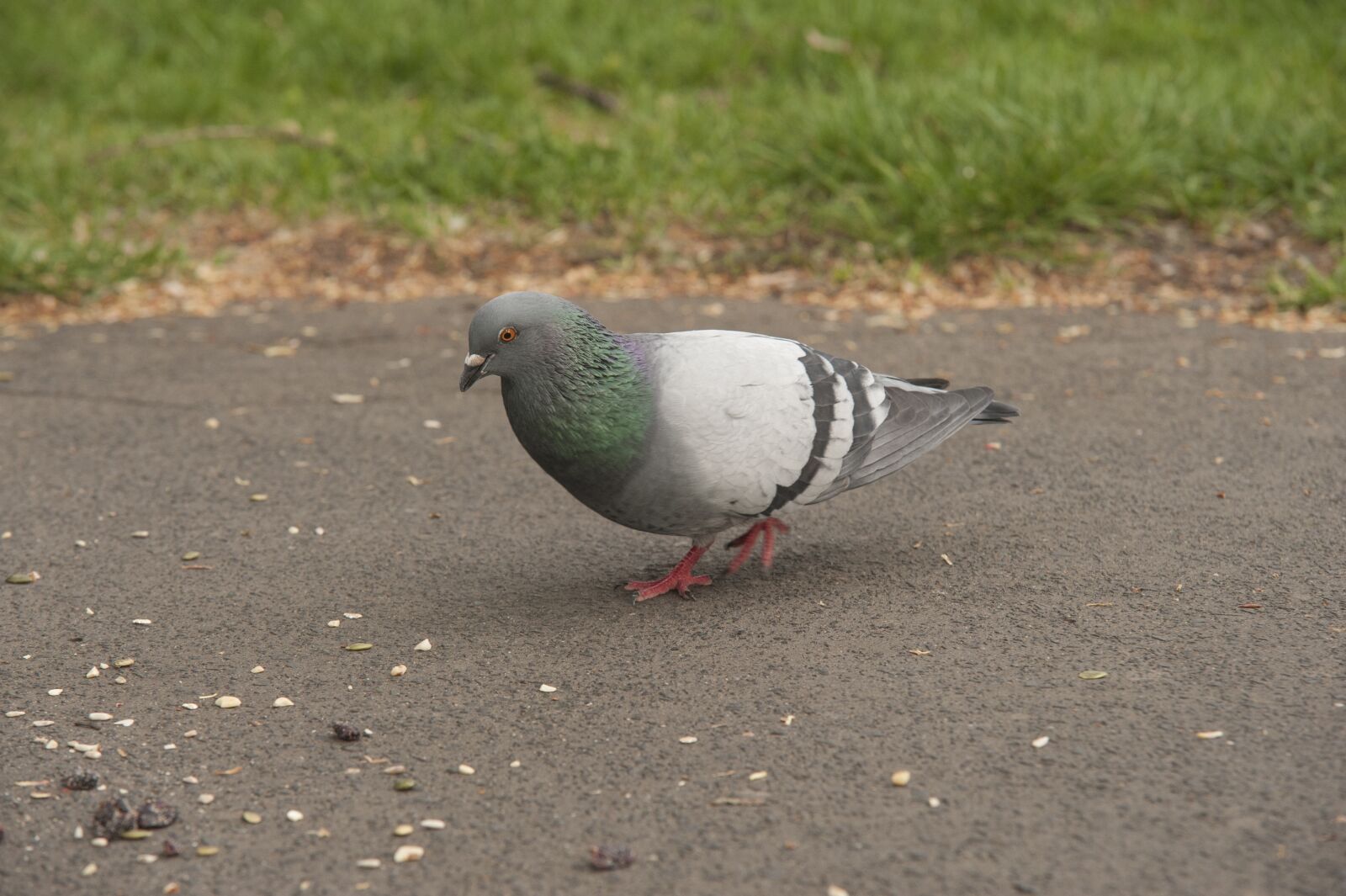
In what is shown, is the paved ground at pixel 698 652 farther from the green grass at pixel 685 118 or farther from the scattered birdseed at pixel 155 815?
the green grass at pixel 685 118

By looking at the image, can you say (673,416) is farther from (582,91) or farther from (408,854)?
(582,91)

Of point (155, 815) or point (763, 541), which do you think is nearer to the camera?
point (155, 815)

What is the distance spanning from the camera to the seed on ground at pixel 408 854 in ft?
8.37

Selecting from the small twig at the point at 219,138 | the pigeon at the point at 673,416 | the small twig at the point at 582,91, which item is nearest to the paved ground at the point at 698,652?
the pigeon at the point at 673,416

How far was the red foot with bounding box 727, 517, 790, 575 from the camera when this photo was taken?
12.2 feet

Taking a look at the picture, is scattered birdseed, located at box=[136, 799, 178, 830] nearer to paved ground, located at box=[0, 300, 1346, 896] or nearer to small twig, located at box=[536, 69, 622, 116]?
paved ground, located at box=[0, 300, 1346, 896]

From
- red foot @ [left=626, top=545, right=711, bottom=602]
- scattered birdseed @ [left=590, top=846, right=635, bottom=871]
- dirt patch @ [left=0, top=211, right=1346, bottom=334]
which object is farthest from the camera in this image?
dirt patch @ [left=0, top=211, right=1346, bottom=334]

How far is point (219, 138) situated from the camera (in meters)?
7.95

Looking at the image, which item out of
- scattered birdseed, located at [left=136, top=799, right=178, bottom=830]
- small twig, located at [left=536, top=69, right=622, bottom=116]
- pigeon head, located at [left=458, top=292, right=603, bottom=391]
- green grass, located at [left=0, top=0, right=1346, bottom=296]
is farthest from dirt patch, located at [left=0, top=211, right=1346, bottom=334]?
scattered birdseed, located at [left=136, top=799, right=178, bottom=830]

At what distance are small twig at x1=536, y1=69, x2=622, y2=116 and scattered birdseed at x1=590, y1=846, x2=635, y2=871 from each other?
6475 millimetres

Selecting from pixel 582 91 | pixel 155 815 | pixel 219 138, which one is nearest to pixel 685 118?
pixel 582 91

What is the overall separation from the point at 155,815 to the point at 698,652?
4.22 feet

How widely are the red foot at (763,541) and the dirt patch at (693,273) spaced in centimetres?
237

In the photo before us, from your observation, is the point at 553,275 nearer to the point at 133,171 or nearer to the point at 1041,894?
the point at 133,171
